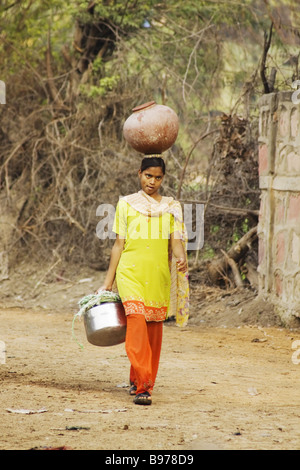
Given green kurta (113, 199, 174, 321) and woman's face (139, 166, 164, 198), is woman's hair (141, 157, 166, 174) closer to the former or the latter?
woman's face (139, 166, 164, 198)

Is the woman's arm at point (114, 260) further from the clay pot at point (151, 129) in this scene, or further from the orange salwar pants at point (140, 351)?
the clay pot at point (151, 129)

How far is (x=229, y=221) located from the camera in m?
9.88

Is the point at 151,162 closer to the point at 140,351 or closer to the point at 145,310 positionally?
the point at 145,310

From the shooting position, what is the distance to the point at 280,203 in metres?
8.08

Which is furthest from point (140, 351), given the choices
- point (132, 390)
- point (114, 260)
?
point (114, 260)

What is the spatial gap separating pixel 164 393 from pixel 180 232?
1097mm

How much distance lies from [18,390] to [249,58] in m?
8.95

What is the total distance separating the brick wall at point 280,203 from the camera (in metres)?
7.75

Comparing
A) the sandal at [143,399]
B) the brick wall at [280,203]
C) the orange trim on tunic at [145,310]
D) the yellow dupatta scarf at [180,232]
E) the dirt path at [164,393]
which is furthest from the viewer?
the brick wall at [280,203]

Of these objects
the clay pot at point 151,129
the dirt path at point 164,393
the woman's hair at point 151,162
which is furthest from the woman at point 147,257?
the dirt path at point 164,393

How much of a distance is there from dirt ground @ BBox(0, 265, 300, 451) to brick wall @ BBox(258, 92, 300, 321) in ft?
1.03

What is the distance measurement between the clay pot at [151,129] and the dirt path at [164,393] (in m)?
1.67
